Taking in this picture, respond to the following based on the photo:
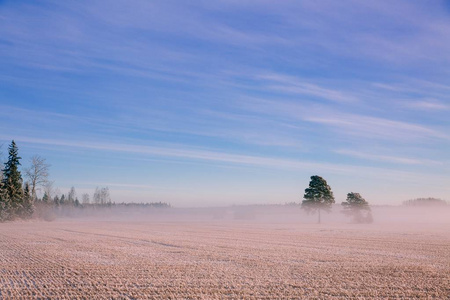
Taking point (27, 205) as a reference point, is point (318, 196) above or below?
above

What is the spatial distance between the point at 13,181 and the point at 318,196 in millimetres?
64792

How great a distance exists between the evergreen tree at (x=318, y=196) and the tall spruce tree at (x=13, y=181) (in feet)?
199

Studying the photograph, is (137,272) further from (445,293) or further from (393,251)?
(393,251)

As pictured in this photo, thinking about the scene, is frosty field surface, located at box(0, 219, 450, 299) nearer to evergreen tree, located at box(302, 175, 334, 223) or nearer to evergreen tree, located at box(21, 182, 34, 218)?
evergreen tree, located at box(302, 175, 334, 223)

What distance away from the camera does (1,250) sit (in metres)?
31.6

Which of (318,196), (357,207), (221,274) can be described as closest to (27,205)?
(318,196)

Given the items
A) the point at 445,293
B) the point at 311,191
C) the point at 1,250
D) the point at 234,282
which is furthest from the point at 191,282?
the point at 311,191

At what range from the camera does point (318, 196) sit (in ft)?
281

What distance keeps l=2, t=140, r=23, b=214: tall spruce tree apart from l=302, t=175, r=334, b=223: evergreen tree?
60.6 m

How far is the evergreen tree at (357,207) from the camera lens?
88.4 m

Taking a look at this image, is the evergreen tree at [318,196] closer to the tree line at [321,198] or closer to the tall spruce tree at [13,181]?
the tree line at [321,198]

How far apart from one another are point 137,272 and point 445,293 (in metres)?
14.7

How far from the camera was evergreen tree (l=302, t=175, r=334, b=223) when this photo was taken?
85375 mm

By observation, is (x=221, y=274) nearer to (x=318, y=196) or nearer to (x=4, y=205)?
(x=318, y=196)
